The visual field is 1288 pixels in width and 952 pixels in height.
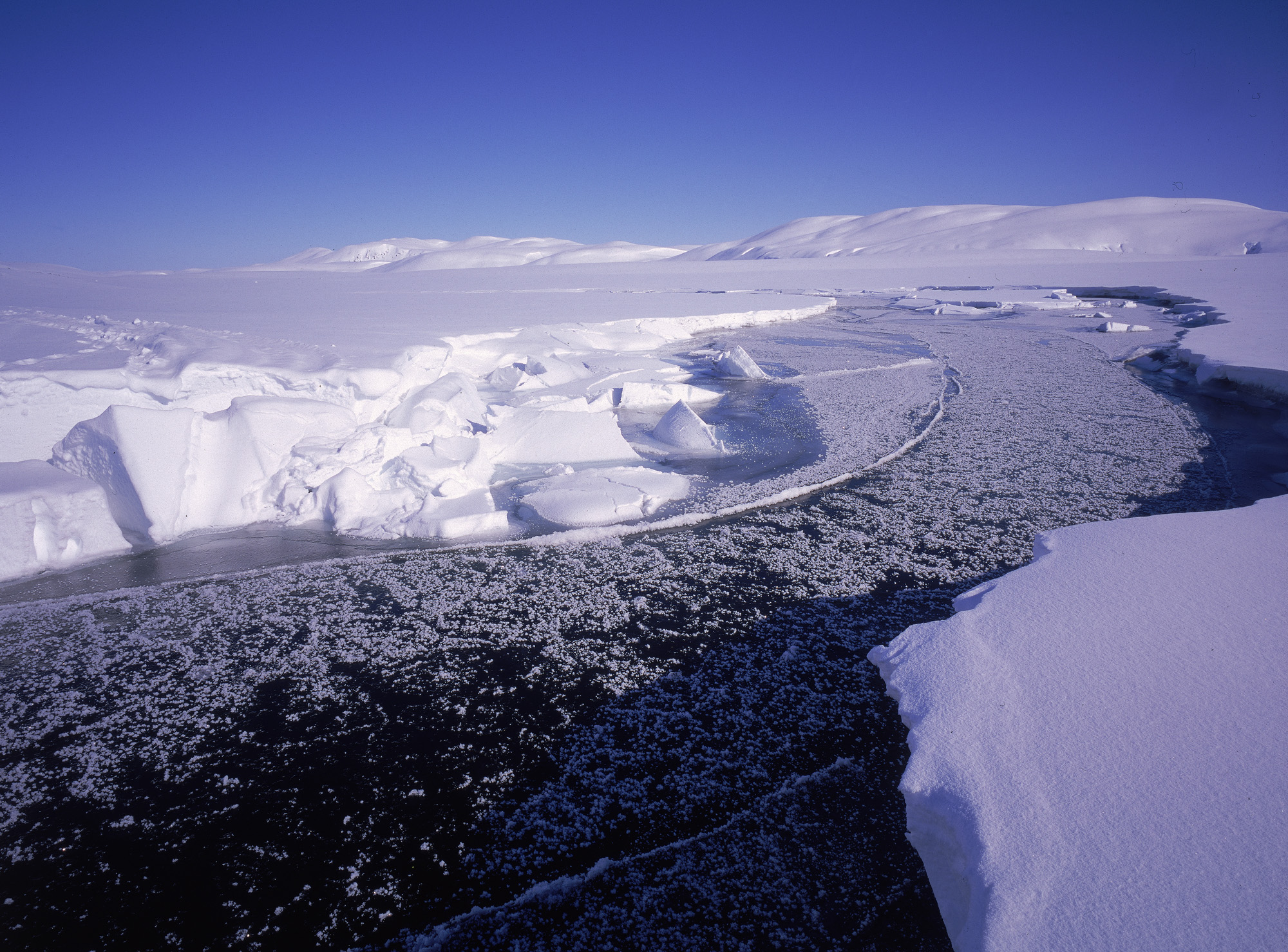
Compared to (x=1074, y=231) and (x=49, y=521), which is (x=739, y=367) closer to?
(x=49, y=521)

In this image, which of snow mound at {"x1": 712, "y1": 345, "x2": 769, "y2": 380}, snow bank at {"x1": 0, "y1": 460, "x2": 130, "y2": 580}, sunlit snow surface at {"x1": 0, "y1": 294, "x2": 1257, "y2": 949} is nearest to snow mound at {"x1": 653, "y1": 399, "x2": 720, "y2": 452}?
sunlit snow surface at {"x1": 0, "y1": 294, "x2": 1257, "y2": 949}

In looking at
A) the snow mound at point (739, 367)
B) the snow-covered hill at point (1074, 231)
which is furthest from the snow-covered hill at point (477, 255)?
the snow mound at point (739, 367)

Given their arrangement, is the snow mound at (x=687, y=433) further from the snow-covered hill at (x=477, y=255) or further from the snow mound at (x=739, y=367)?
the snow-covered hill at (x=477, y=255)

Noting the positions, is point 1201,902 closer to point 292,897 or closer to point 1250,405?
point 292,897

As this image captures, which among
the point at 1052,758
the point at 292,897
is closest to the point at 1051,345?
the point at 1052,758

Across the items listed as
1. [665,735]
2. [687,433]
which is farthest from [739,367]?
[665,735]

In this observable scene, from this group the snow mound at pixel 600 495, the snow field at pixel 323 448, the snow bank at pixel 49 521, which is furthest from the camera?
the snow mound at pixel 600 495
